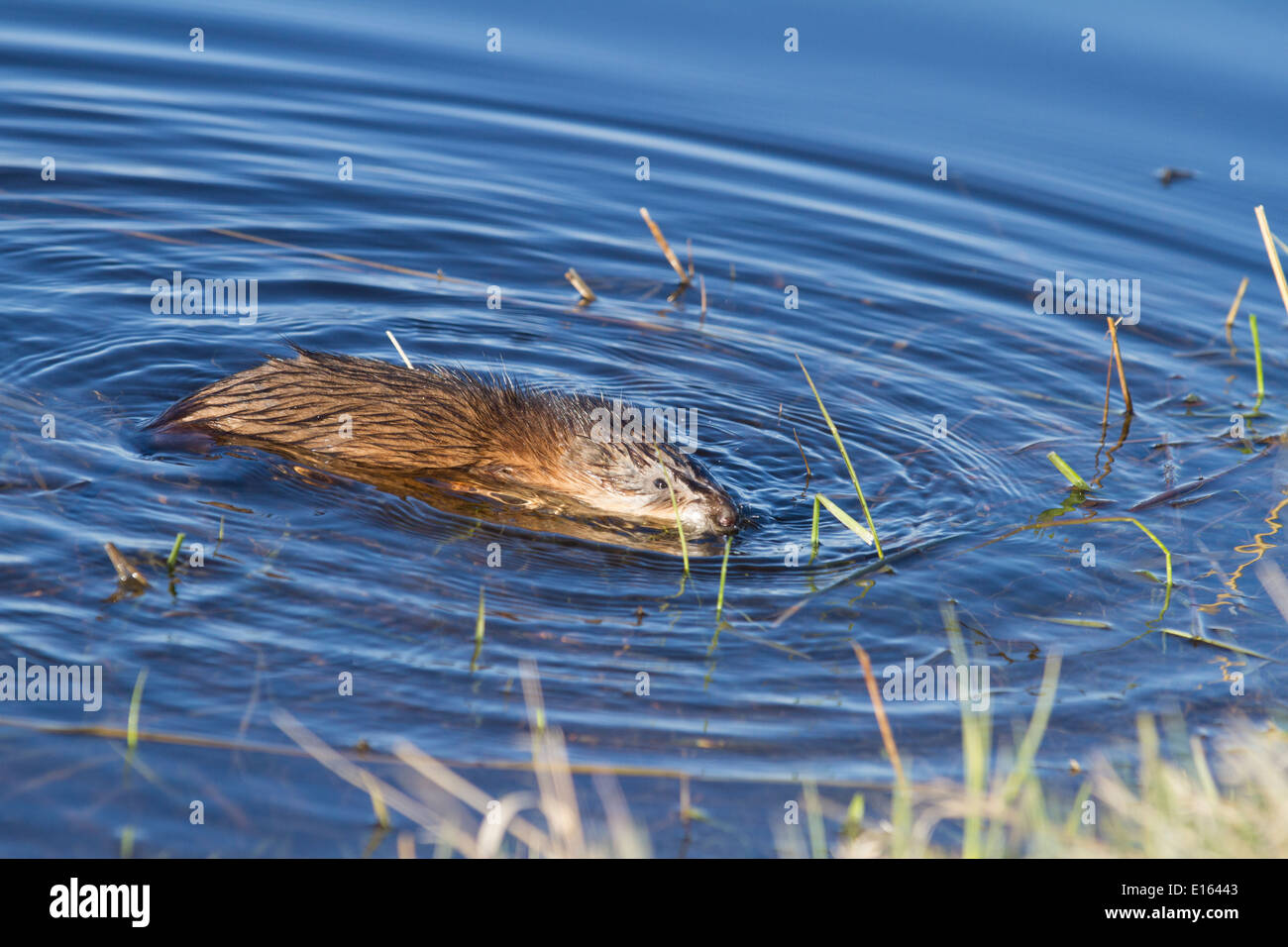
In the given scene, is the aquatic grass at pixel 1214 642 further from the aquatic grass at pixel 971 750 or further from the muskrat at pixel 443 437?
the muskrat at pixel 443 437

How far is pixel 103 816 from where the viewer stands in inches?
170

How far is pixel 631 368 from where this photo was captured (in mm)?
8234

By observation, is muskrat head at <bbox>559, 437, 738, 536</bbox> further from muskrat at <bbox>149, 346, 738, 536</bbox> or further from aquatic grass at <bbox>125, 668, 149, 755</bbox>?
aquatic grass at <bbox>125, 668, 149, 755</bbox>

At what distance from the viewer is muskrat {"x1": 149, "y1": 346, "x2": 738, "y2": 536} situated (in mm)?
6508
